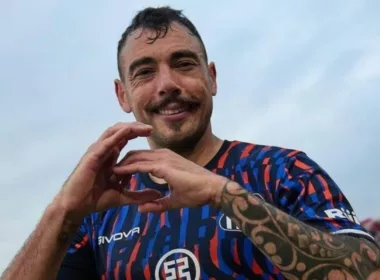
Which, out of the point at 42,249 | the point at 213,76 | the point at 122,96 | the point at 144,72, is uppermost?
the point at 213,76

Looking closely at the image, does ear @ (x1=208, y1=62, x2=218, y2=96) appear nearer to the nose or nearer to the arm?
the nose

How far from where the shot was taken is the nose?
4160 millimetres

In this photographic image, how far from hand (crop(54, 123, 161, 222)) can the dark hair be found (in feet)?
3.65

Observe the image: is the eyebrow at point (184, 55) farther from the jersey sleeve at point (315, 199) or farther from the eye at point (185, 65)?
the jersey sleeve at point (315, 199)

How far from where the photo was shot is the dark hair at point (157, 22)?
177 inches

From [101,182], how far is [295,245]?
3.96 feet

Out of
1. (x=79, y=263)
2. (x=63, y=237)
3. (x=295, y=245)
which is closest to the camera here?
(x=295, y=245)

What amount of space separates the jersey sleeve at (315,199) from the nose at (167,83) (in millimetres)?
913

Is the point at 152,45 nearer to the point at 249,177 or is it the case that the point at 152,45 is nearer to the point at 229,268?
the point at 249,177

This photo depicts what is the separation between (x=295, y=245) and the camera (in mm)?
3018

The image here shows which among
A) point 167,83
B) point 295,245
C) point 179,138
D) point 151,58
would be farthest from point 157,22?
point 295,245

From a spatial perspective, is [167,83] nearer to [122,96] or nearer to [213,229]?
[122,96]

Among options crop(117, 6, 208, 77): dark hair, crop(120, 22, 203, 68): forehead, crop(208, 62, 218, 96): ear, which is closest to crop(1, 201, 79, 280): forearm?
crop(120, 22, 203, 68): forehead

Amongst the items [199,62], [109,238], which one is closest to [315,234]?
[109,238]
